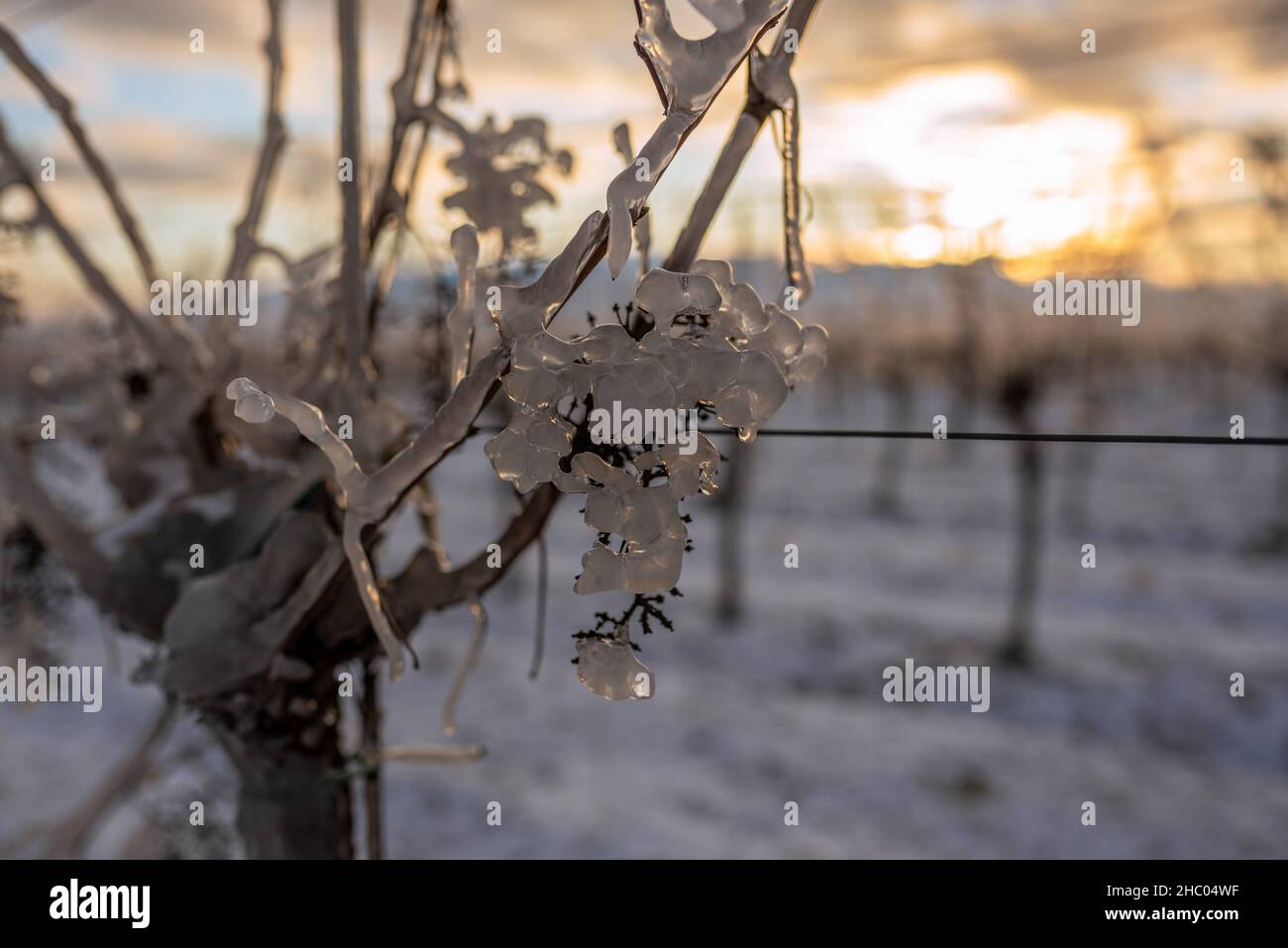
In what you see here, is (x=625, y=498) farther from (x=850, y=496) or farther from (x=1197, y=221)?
(x=1197, y=221)

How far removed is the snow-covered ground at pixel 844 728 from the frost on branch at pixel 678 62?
5.18 feet

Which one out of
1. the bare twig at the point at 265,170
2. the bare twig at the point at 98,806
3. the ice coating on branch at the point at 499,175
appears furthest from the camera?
the bare twig at the point at 98,806

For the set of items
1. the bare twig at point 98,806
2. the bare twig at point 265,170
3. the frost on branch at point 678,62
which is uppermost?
the bare twig at point 265,170

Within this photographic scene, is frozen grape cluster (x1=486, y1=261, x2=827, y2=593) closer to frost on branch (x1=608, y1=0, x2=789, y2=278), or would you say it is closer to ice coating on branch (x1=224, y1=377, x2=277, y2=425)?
frost on branch (x1=608, y1=0, x2=789, y2=278)

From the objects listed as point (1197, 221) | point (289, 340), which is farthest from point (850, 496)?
point (289, 340)

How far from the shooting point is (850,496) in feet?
48.3

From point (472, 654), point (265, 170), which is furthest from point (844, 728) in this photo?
point (265, 170)

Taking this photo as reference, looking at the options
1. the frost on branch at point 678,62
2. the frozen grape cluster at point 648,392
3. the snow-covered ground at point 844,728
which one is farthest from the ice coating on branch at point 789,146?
the snow-covered ground at point 844,728

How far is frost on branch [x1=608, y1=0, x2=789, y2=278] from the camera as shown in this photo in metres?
0.84

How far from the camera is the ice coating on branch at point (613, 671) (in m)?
0.91

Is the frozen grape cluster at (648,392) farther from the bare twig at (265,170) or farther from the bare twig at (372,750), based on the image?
the bare twig at (265,170)

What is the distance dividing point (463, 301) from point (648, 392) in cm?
30

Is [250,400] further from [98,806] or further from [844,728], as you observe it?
[844,728]
